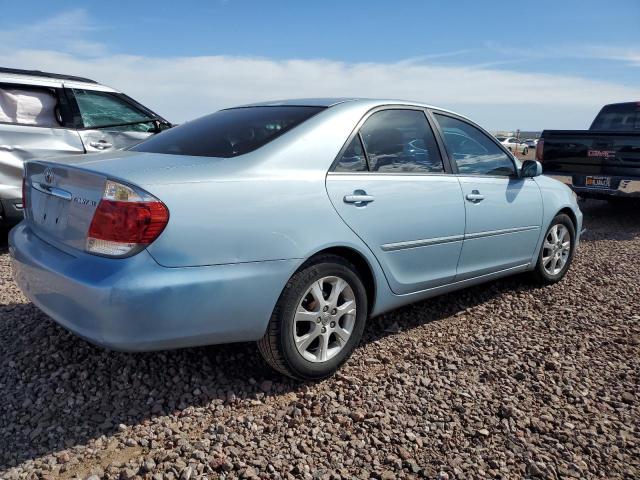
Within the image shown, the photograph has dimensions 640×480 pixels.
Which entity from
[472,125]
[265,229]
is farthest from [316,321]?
[472,125]

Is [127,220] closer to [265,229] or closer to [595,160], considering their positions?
[265,229]

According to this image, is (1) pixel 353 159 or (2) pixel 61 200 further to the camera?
(1) pixel 353 159

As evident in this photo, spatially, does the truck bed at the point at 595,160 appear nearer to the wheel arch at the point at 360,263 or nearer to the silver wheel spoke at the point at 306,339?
the wheel arch at the point at 360,263

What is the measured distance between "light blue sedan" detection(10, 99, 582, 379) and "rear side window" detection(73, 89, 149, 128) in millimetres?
2845

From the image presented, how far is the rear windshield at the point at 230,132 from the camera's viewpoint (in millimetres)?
2727

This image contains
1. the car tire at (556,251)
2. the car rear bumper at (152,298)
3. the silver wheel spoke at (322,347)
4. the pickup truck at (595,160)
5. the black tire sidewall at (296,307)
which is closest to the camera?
the car rear bumper at (152,298)

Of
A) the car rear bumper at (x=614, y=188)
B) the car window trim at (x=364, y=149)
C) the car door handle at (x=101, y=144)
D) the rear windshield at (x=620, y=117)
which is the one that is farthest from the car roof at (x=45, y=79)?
the rear windshield at (x=620, y=117)

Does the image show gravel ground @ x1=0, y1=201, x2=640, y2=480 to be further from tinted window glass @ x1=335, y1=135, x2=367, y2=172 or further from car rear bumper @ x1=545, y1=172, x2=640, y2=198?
car rear bumper @ x1=545, y1=172, x2=640, y2=198

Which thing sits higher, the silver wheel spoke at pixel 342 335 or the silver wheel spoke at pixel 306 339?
the silver wheel spoke at pixel 306 339

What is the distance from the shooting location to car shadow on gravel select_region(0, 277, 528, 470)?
2.34 m

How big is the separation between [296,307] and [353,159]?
34.9 inches

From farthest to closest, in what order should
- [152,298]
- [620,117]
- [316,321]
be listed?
[620,117] < [316,321] < [152,298]

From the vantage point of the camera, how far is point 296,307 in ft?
8.46

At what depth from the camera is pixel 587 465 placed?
220 centimetres
